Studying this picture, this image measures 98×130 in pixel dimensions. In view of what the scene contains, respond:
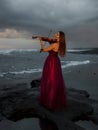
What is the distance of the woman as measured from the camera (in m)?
9.23

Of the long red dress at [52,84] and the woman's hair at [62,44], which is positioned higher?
the woman's hair at [62,44]

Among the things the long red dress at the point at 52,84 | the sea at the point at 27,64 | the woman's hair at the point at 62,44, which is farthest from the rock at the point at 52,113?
the sea at the point at 27,64

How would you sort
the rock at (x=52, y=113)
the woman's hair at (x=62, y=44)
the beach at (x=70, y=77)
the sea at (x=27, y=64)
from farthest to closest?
the sea at (x=27, y=64) < the beach at (x=70, y=77) < the woman's hair at (x=62, y=44) < the rock at (x=52, y=113)

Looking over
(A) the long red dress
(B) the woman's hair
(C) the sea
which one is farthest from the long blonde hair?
(C) the sea

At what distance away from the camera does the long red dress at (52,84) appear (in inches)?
366

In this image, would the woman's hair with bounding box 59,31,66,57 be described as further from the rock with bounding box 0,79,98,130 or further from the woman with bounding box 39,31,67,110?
the rock with bounding box 0,79,98,130

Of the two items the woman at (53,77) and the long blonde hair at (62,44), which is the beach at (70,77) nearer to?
the woman at (53,77)

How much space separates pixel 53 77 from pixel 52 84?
0.24 m

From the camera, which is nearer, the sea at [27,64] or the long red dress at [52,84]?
the long red dress at [52,84]

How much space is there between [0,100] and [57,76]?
9.30ft

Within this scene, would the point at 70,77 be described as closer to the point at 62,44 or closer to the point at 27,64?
the point at 62,44

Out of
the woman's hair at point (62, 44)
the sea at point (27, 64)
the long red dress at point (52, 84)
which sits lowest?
the sea at point (27, 64)

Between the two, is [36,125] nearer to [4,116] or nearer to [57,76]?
[4,116]

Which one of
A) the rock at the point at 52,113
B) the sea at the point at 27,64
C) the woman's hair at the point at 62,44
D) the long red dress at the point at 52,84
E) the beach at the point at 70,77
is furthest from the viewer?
the sea at the point at 27,64
